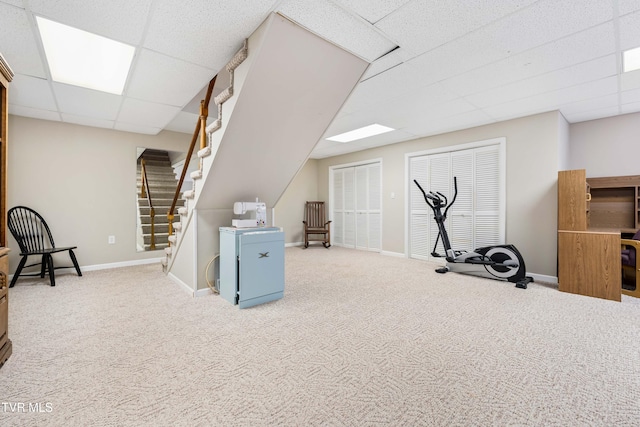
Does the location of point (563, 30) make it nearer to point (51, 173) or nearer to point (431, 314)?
point (431, 314)

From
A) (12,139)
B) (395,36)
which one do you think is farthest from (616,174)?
(12,139)

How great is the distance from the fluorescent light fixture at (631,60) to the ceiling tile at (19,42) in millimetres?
4647

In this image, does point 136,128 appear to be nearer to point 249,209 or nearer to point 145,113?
point 145,113

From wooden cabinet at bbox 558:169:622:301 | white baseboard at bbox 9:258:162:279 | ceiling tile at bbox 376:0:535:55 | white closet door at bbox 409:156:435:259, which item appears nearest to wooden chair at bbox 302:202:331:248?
white closet door at bbox 409:156:435:259

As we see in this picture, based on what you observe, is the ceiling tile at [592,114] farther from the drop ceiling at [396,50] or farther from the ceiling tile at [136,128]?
the ceiling tile at [136,128]

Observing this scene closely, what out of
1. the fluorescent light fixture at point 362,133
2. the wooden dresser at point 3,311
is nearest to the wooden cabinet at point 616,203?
the fluorescent light fixture at point 362,133

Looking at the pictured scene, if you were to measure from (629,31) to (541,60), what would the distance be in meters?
0.53

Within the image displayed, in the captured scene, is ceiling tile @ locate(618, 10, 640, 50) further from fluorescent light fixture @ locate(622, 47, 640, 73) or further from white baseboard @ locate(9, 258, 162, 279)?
white baseboard @ locate(9, 258, 162, 279)

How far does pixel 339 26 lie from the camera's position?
2.01 metres

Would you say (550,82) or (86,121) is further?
(86,121)

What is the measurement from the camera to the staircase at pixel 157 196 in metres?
5.36

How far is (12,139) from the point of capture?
3.88 m

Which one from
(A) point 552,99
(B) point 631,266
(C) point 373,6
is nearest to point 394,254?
(B) point 631,266

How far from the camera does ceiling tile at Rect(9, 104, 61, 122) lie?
363cm
